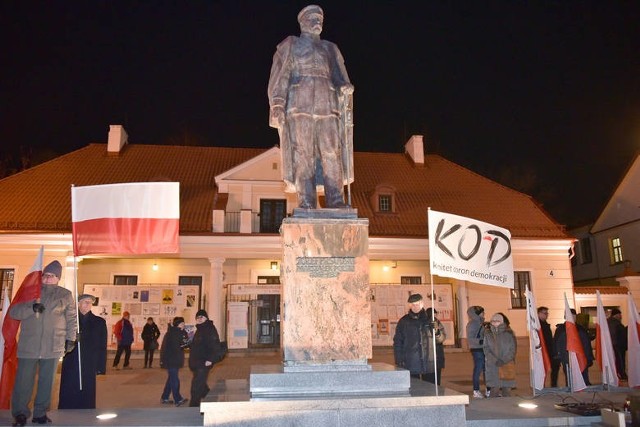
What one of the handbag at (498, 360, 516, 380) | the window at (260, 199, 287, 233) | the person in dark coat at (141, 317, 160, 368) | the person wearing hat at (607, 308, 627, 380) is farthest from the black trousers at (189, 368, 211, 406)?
the window at (260, 199, 287, 233)

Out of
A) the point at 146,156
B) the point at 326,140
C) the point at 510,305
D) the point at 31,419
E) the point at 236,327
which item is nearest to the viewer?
the point at 31,419

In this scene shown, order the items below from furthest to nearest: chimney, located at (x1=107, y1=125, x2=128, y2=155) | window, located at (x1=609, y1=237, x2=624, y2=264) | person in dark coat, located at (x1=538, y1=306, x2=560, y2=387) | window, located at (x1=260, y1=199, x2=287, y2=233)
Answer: window, located at (x1=609, y1=237, x2=624, y2=264) → chimney, located at (x1=107, y1=125, x2=128, y2=155) → window, located at (x1=260, y1=199, x2=287, y2=233) → person in dark coat, located at (x1=538, y1=306, x2=560, y2=387)

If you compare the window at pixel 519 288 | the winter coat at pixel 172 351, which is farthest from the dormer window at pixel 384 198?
the winter coat at pixel 172 351

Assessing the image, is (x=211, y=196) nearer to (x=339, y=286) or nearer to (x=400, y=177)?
(x=400, y=177)

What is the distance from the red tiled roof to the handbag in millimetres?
12275

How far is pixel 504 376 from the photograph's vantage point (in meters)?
8.90

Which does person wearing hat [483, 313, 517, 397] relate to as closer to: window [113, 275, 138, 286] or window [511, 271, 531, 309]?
window [511, 271, 531, 309]

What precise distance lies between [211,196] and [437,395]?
61.1 feet

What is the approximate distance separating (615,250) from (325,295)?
2870cm

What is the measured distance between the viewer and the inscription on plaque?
18.7 feet

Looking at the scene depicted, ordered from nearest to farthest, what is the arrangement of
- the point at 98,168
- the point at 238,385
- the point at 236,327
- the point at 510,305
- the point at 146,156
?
the point at 238,385 → the point at 236,327 → the point at 510,305 → the point at 98,168 → the point at 146,156

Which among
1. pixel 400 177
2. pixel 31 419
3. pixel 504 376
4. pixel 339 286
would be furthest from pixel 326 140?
pixel 400 177

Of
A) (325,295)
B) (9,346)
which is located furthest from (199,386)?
(325,295)

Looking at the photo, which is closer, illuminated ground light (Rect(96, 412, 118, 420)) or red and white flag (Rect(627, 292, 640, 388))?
illuminated ground light (Rect(96, 412, 118, 420))
